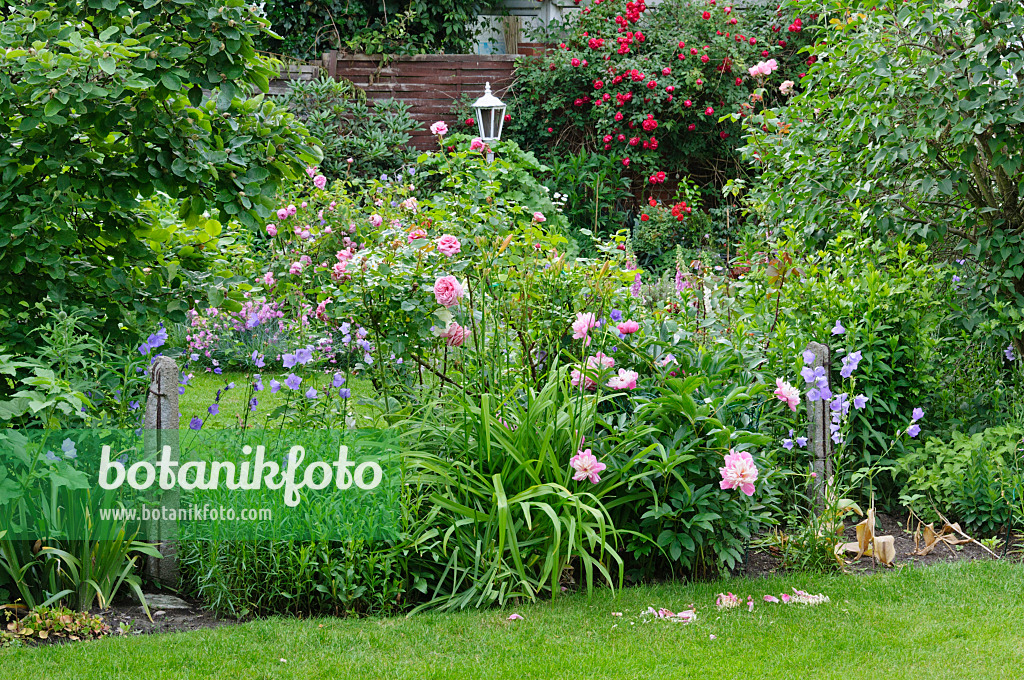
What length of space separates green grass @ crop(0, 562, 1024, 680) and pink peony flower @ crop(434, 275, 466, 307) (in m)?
1.16

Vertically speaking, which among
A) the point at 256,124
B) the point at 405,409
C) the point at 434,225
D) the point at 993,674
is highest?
the point at 256,124

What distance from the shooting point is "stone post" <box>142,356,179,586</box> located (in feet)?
10.4

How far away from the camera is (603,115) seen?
10125 mm

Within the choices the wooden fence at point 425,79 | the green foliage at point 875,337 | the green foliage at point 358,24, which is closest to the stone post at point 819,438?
the green foliage at point 875,337

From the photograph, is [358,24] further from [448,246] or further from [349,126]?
[448,246]

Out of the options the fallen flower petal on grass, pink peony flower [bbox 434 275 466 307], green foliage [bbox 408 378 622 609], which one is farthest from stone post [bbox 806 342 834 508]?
pink peony flower [bbox 434 275 466 307]

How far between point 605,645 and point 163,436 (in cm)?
166

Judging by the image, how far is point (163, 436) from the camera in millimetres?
3193

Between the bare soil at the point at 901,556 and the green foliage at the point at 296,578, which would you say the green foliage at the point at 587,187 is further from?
the green foliage at the point at 296,578

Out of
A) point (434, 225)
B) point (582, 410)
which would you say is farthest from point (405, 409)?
point (434, 225)

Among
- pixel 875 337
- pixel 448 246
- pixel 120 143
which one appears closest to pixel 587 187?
pixel 875 337

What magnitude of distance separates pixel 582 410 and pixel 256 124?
5.22 ft

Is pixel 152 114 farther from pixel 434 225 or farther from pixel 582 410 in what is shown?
pixel 582 410

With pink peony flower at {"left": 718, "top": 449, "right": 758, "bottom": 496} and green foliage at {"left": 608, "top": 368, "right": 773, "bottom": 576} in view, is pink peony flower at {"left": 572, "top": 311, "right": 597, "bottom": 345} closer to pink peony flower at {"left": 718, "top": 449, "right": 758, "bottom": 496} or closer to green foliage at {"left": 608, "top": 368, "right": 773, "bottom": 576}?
green foliage at {"left": 608, "top": 368, "right": 773, "bottom": 576}
